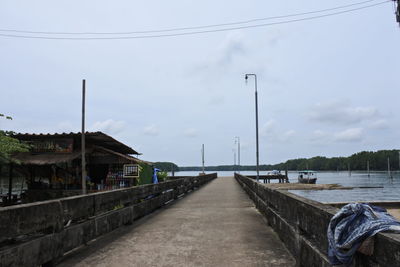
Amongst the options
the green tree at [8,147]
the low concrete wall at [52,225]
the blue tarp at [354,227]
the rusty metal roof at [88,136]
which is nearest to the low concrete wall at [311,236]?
the blue tarp at [354,227]

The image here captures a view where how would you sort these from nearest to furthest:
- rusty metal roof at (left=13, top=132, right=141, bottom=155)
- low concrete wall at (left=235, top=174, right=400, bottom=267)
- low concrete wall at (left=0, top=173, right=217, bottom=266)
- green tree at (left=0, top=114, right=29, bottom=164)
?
1. low concrete wall at (left=235, top=174, right=400, bottom=267)
2. low concrete wall at (left=0, top=173, right=217, bottom=266)
3. green tree at (left=0, top=114, right=29, bottom=164)
4. rusty metal roof at (left=13, top=132, right=141, bottom=155)

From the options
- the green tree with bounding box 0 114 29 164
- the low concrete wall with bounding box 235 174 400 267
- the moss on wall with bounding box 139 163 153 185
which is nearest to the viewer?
the low concrete wall with bounding box 235 174 400 267

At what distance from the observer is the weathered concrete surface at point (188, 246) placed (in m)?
5.51

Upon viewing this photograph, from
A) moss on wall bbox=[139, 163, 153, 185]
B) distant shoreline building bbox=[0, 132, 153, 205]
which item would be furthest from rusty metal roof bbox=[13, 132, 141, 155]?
moss on wall bbox=[139, 163, 153, 185]

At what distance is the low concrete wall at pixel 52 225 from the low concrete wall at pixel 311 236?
3.76 meters

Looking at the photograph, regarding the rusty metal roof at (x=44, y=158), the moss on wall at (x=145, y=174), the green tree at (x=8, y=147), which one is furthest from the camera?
the moss on wall at (x=145, y=174)

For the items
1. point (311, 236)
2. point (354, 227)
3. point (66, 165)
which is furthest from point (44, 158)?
point (354, 227)

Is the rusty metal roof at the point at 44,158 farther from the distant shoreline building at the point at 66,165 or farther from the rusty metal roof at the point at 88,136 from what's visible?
the rusty metal roof at the point at 88,136

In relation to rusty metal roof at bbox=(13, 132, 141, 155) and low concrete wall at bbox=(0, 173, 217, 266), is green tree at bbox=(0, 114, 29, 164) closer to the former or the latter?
rusty metal roof at bbox=(13, 132, 141, 155)

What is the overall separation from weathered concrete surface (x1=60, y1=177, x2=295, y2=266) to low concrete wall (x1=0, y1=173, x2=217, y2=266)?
0.28m

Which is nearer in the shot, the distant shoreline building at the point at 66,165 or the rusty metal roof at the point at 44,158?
the rusty metal roof at the point at 44,158

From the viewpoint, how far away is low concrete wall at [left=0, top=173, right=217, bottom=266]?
14.1 feet

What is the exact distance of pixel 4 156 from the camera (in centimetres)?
1470

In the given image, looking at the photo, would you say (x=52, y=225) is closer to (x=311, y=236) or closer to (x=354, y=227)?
(x=311, y=236)
